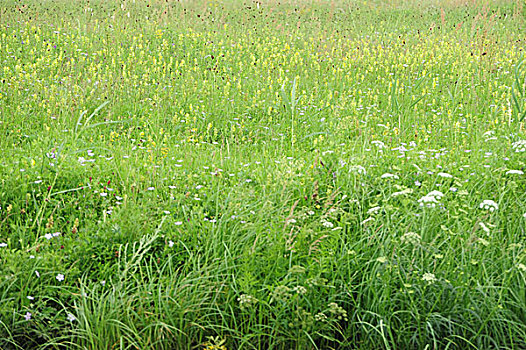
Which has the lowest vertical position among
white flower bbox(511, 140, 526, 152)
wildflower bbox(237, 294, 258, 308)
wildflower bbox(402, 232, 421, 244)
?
wildflower bbox(237, 294, 258, 308)

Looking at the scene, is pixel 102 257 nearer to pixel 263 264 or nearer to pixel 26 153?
pixel 263 264

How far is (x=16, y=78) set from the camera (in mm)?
6773

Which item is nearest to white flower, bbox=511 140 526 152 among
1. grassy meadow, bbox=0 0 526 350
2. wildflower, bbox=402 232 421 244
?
grassy meadow, bbox=0 0 526 350

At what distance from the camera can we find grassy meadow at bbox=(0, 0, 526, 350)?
2.83m

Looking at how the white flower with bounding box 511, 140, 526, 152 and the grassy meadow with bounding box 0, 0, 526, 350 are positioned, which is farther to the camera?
the white flower with bounding box 511, 140, 526, 152

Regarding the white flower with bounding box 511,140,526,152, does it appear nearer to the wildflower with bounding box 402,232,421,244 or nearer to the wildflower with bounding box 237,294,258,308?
the wildflower with bounding box 402,232,421,244

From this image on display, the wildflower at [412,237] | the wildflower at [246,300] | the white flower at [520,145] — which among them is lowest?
the wildflower at [246,300]

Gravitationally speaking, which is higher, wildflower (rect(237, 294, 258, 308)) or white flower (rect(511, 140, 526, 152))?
white flower (rect(511, 140, 526, 152))

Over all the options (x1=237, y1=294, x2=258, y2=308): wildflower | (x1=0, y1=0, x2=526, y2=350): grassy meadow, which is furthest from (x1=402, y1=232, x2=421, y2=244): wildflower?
(x1=237, y1=294, x2=258, y2=308): wildflower

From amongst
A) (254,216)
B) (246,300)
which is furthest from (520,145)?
(246,300)

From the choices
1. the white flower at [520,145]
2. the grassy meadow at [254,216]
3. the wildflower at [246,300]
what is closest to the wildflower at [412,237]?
the grassy meadow at [254,216]

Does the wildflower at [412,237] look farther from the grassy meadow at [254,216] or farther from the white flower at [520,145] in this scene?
the white flower at [520,145]

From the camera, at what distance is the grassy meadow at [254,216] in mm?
2834

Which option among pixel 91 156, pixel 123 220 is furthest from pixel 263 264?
pixel 91 156
